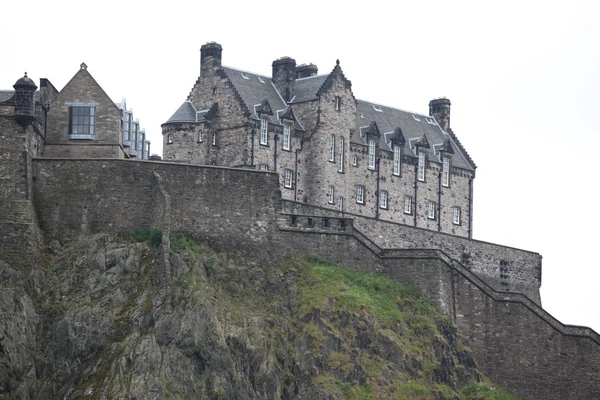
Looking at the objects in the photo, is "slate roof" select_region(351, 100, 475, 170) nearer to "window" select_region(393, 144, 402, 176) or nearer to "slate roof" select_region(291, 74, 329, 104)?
"window" select_region(393, 144, 402, 176)

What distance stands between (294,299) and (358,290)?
3.99 m

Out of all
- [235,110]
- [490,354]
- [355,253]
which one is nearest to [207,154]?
[235,110]

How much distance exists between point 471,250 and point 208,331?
2824cm

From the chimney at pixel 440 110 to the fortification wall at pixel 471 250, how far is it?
48.8 ft

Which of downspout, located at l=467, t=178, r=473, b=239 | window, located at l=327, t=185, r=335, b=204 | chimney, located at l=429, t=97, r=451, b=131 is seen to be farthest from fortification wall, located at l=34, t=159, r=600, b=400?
chimney, located at l=429, t=97, r=451, b=131

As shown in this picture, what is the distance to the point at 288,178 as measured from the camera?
9969cm

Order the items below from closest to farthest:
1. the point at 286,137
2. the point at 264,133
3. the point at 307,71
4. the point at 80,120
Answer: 1. the point at 80,120
2. the point at 264,133
3. the point at 286,137
4. the point at 307,71

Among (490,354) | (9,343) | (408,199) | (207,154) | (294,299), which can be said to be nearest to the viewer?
(9,343)

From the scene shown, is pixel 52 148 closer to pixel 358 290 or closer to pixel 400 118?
pixel 358 290

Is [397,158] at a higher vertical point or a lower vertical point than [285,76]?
lower

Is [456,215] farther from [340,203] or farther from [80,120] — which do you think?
[80,120]

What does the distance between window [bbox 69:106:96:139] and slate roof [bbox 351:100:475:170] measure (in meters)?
23.7

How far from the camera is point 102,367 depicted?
2940 inches

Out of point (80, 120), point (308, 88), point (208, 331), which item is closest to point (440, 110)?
point (308, 88)
